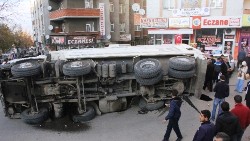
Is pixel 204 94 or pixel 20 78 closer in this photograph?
pixel 20 78

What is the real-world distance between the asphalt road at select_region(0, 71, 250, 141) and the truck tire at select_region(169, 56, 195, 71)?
1438 mm

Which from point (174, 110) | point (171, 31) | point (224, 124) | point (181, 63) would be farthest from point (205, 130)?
point (171, 31)

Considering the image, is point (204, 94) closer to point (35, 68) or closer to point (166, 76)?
point (166, 76)

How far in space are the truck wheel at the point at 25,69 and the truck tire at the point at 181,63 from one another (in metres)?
4.77

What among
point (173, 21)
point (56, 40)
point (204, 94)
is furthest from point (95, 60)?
point (56, 40)

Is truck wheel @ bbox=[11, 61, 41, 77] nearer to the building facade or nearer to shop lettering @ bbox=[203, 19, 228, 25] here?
the building facade

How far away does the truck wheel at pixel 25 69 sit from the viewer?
9305mm

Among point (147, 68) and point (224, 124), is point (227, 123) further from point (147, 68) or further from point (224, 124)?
point (147, 68)

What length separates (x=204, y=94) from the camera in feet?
37.9

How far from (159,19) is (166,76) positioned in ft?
48.6

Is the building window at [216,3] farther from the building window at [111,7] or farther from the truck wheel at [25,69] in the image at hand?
the building window at [111,7]

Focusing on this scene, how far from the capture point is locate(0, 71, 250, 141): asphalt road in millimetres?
8431

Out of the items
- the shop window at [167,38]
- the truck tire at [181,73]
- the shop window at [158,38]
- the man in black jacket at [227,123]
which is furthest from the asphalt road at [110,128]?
the shop window at [158,38]

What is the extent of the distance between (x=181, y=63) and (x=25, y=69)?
5430 mm
